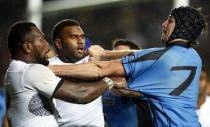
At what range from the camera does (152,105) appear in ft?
16.9

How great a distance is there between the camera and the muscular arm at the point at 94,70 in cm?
504

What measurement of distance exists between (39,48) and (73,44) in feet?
4.00

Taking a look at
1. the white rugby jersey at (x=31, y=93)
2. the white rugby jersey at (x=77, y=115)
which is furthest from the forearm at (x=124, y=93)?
the white rugby jersey at (x=31, y=93)

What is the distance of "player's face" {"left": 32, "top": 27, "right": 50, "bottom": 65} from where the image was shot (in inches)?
204

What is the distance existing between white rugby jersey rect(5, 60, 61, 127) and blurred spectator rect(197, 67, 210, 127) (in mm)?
3205

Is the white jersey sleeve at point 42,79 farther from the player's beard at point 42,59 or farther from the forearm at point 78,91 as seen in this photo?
the player's beard at point 42,59

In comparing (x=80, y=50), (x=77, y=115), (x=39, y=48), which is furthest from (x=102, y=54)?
(x=39, y=48)

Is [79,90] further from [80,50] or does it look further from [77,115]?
[80,50]

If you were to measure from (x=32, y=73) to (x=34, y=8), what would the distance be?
4277 mm

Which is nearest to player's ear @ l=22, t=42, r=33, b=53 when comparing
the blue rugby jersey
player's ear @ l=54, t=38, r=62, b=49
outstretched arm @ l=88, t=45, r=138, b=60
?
outstretched arm @ l=88, t=45, r=138, b=60

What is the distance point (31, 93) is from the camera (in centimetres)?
496

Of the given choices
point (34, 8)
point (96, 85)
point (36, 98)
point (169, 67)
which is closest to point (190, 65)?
point (169, 67)

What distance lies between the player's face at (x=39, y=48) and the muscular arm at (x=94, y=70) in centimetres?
17

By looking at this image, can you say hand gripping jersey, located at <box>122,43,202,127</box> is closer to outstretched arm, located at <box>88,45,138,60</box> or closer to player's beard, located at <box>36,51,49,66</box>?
player's beard, located at <box>36,51,49,66</box>
